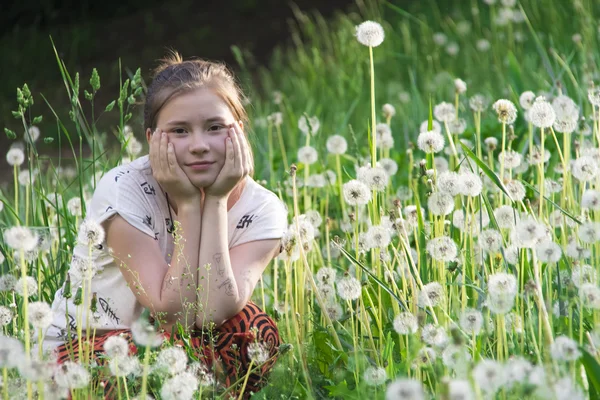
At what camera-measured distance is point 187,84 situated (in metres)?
2.48

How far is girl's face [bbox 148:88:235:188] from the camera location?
237cm

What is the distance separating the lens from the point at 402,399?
3.95ft

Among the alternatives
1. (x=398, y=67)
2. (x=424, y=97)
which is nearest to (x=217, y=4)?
(x=398, y=67)

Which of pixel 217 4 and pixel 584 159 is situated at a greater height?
pixel 217 4

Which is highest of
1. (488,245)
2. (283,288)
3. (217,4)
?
(217,4)

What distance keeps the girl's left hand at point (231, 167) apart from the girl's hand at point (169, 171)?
0.06m

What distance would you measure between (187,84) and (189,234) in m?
0.43

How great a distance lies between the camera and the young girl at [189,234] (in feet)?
7.45

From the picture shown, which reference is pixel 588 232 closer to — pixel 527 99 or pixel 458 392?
pixel 458 392

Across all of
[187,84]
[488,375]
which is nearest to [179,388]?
[488,375]

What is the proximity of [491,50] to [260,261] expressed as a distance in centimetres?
374

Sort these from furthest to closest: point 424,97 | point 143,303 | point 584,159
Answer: point 424,97 < point 143,303 < point 584,159

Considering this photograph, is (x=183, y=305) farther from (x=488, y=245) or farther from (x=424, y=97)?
(x=424, y=97)

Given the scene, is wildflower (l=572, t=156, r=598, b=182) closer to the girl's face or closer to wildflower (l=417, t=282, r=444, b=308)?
wildflower (l=417, t=282, r=444, b=308)
